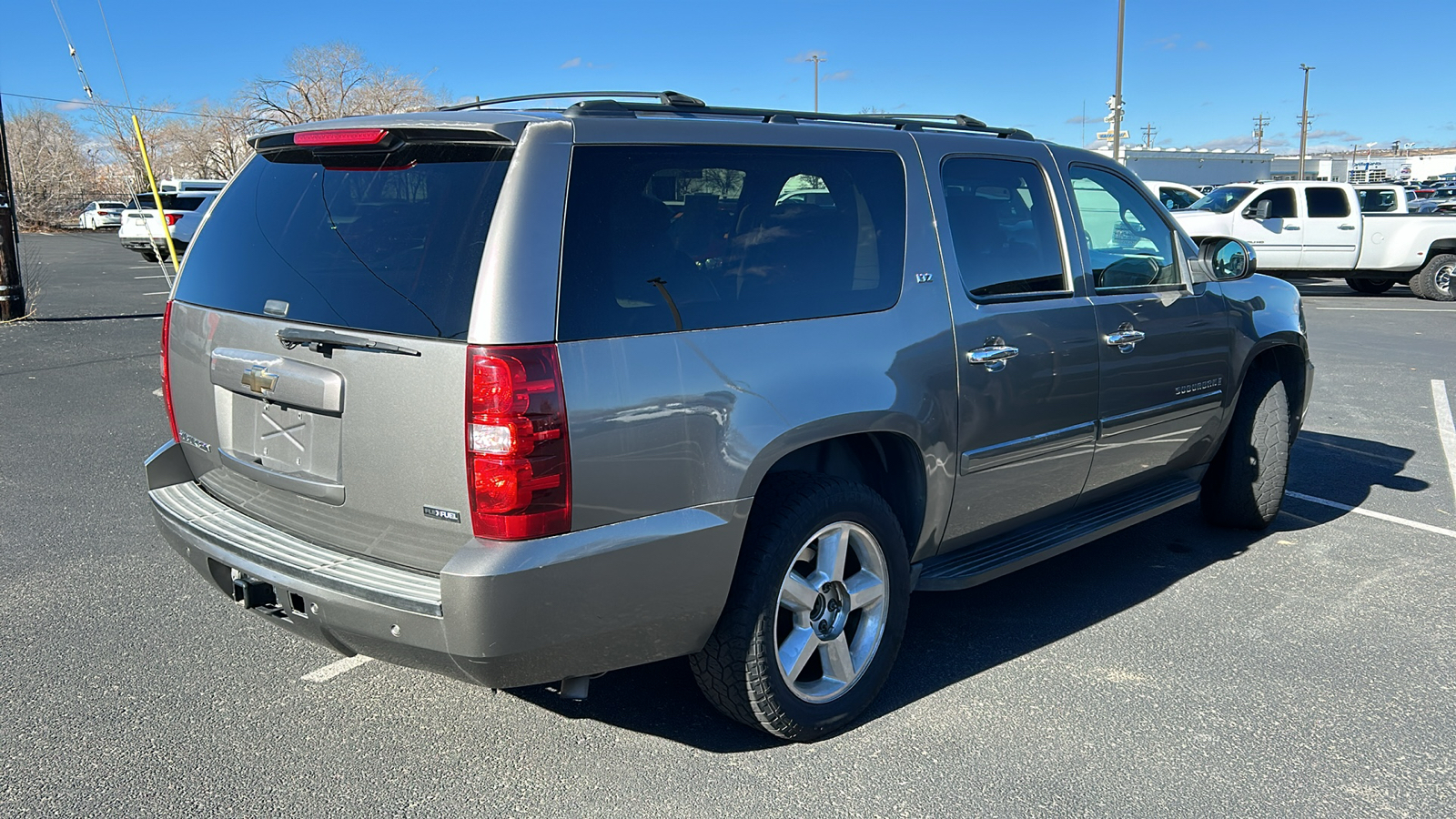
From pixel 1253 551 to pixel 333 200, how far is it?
4.34m

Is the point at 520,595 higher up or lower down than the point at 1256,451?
higher up

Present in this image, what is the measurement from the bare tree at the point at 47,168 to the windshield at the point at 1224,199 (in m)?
43.3

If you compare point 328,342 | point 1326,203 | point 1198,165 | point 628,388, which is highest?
point 1198,165

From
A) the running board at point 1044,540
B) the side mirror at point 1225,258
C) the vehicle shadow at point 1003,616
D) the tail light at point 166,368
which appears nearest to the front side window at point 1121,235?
the side mirror at point 1225,258

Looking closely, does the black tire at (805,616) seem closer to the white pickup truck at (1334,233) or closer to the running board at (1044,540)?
the running board at (1044,540)

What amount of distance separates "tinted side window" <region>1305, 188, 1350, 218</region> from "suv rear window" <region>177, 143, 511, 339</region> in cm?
1831

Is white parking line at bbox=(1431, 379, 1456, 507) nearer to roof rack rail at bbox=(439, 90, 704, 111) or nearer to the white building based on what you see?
roof rack rail at bbox=(439, 90, 704, 111)

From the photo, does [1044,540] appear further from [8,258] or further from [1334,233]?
[1334,233]

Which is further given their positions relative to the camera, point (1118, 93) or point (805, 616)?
point (1118, 93)

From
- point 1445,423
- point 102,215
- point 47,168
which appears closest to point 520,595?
point 1445,423

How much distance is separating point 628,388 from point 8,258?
13.4 metres

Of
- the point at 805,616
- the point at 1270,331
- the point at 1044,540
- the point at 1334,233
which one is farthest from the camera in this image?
the point at 1334,233

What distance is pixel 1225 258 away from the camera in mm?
4898

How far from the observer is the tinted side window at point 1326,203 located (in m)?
17.7
